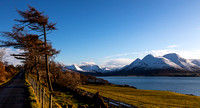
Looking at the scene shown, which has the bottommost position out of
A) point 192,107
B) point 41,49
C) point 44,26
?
point 192,107

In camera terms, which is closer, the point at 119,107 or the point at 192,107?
the point at 119,107

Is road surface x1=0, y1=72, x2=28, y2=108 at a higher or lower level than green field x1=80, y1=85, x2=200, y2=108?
higher

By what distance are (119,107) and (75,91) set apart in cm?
1491

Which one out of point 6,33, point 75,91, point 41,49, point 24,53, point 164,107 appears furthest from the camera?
point 75,91

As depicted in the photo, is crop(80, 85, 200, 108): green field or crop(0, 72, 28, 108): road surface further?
crop(80, 85, 200, 108): green field

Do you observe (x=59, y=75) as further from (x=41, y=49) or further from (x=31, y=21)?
(x=31, y=21)

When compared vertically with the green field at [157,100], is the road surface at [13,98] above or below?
above

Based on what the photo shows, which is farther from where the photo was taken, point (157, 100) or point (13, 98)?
point (157, 100)

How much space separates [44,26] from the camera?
22500 mm

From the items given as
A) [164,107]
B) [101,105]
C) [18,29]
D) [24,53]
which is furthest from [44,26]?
[164,107]

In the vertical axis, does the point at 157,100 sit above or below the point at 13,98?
below

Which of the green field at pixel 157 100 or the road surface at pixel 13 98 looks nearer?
the road surface at pixel 13 98

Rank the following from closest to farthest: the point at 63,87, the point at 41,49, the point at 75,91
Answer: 1. the point at 41,49
2. the point at 75,91
3. the point at 63,87

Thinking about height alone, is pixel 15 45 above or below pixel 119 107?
above
